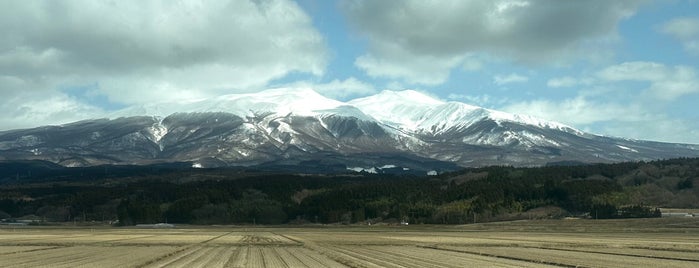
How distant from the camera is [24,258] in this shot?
2343 inches

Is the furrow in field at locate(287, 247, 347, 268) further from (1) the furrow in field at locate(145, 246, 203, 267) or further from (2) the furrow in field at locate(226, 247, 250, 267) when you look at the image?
(1) the furrow in field at locate(145, 246, 203, 267)

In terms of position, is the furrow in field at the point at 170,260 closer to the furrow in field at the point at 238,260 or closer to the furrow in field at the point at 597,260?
the furrow in field at the point at 238,260

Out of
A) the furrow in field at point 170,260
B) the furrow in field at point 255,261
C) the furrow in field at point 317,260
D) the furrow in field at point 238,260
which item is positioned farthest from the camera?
the furrow in field at point 170,260

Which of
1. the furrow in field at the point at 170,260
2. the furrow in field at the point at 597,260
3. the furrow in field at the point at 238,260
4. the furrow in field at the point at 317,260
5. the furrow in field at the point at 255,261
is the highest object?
the furrow in field at the point at 170,260

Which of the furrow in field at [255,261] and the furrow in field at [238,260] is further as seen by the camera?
the furrow in field at [238,260]

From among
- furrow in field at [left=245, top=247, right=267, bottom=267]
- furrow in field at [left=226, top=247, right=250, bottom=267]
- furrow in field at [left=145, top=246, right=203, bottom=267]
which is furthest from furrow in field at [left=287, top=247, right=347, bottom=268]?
furrow in field at [left=145, top=246, right=203, bottom=267]

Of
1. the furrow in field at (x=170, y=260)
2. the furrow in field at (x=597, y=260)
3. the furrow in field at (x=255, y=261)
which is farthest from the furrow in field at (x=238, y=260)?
the furrow in field at (x=597, y=260)

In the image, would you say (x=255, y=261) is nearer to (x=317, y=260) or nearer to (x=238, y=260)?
(x=238, y=260)

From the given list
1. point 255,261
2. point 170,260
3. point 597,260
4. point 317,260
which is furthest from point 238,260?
point 597,260

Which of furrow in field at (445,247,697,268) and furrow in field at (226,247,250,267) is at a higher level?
furrow in field at (226,247,250,267)

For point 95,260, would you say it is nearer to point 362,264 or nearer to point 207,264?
point 207,264

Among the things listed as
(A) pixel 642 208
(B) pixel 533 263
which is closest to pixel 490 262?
(B) pixel 533 263

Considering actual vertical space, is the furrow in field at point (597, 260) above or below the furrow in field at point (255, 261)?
below

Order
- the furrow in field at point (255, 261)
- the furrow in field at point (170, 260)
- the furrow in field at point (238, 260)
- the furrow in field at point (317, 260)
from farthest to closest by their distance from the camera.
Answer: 1. the furrow in field at point (170, 260)
2. the furrow in field at point (238, 260)
3. the furrow in field at point (317, 260)
4. the furrow in field at point (255, 261)
